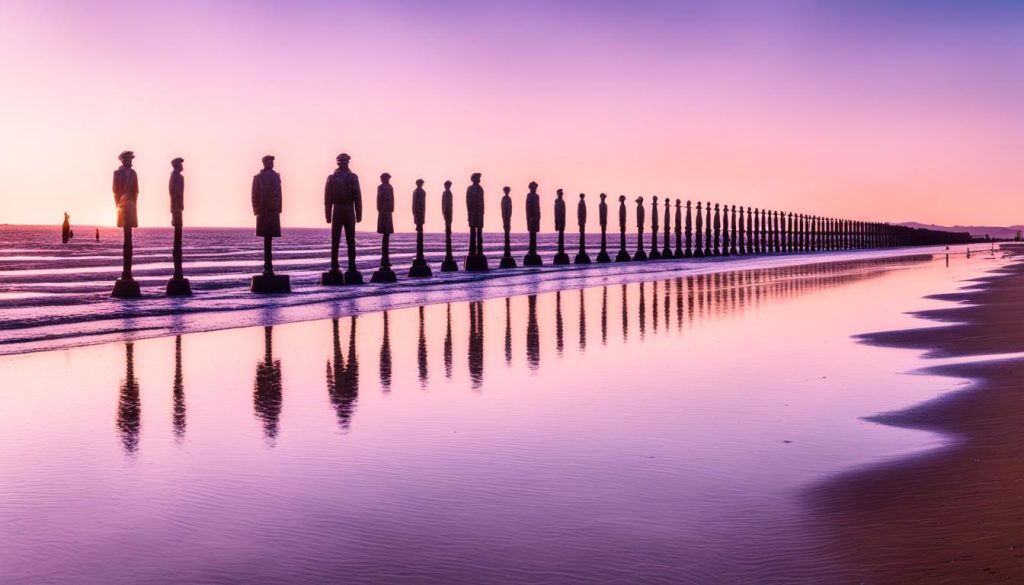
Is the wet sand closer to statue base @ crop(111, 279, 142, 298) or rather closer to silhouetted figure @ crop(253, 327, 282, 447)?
silhouetted figure @ crop(253, 327, 282, 447)

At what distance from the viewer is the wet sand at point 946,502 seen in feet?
13.2

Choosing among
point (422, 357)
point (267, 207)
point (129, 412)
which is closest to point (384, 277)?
point (267, 207)

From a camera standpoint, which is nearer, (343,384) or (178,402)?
(178,402)

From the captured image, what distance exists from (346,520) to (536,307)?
14.4 metres

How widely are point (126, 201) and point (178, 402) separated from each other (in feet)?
47.1

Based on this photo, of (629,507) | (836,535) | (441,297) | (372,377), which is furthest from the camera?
(441,297)

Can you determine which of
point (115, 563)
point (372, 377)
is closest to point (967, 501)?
point (115, 563)

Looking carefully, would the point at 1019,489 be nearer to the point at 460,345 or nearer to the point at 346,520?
the point at 346,520

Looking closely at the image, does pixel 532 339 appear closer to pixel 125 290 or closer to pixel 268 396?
pixel 268 396

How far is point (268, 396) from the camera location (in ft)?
28.1

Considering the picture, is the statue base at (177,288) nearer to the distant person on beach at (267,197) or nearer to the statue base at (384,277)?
the distant person on beach at (267,197)

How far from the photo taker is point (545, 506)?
498 cm

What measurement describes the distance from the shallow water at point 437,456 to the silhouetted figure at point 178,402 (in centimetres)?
4

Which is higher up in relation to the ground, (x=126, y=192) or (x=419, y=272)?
(x=126, y=192)
